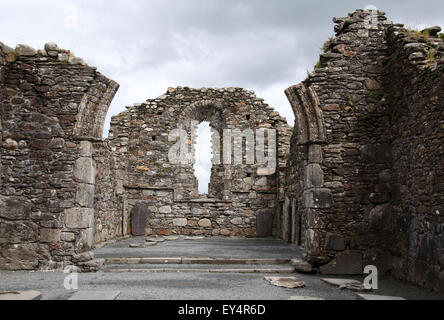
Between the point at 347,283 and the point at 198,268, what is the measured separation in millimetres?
2957

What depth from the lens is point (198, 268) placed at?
8141mm

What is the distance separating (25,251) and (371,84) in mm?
7057

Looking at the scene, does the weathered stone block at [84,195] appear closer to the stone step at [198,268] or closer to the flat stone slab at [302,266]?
the stone step at [198,268]

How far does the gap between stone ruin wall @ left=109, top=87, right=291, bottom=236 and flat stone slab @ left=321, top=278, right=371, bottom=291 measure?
8824mm

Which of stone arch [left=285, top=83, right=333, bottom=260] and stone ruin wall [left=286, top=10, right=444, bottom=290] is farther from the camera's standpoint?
stone arch [left=285, top=83, right=333, bottom=260]

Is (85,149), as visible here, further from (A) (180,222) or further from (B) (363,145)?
(A) (180,222)

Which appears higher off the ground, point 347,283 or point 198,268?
point 347,283

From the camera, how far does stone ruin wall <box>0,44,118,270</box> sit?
24.7ft

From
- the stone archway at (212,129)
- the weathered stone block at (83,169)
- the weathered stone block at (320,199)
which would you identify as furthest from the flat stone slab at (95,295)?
the stone archway at (212,129)

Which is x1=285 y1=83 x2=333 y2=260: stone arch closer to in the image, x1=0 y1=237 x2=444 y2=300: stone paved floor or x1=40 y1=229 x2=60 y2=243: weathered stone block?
x1=0 y1=237 x2=444 y2=300: stone paved floor

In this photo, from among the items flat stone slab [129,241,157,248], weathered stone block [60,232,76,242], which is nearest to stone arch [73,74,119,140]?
weathered stone block [60,232,76,242]

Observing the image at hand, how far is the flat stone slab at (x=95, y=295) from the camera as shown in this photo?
5230mm

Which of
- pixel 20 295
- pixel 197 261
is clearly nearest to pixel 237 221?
pixel 197 261
